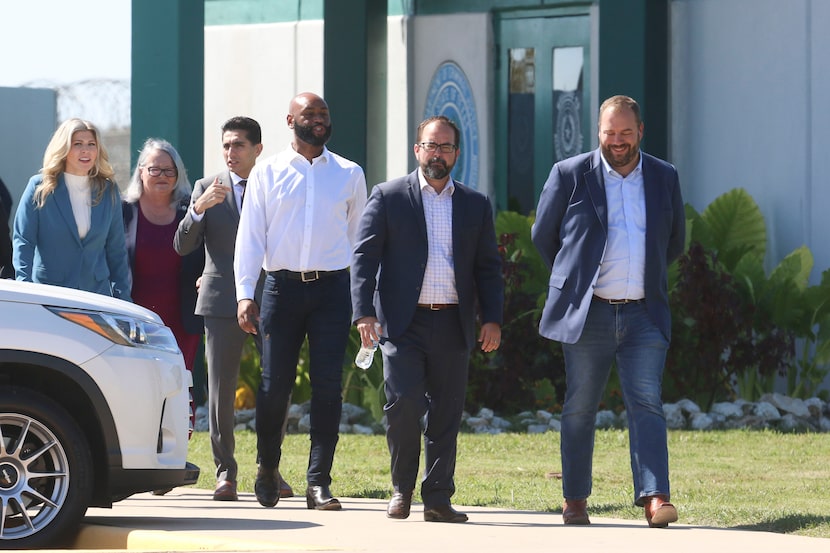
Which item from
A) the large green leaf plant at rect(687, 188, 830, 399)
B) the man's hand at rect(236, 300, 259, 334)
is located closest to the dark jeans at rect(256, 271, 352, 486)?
the man's hand at rect(236, 300, 259, 334)

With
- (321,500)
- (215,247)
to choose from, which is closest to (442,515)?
(321,500)

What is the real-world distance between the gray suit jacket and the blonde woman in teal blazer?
0.42m

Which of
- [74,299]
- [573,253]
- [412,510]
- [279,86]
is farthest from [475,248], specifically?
[279,86]

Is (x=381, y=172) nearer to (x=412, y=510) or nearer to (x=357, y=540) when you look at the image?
(x=412, y=510)

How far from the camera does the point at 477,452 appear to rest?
1283 cm

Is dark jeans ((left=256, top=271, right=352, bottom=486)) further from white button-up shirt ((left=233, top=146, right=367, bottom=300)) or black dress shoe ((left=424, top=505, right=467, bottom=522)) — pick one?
black dress shoe ((left=424, top=505, right=467, bottom=522))

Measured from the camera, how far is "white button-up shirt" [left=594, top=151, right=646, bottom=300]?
8.77m

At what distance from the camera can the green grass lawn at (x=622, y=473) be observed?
30.6 ft

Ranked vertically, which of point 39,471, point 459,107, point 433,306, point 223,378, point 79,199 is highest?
point 459,107

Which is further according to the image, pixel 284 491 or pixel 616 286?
pixel 284 491

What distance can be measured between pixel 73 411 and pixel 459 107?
11.1 m

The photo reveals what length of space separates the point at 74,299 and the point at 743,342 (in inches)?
310

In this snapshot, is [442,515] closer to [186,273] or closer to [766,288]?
[186,273]

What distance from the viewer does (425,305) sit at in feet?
29.3
